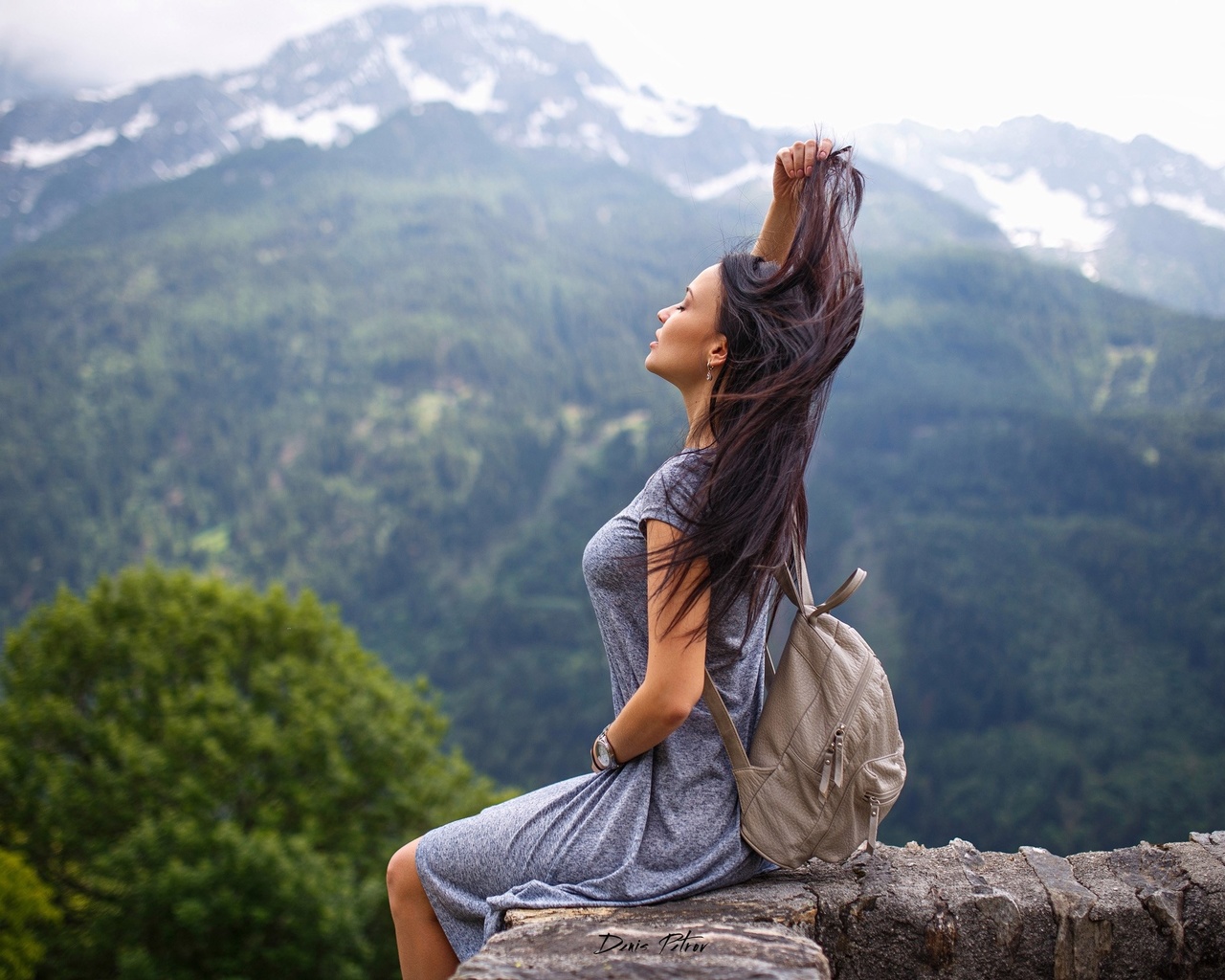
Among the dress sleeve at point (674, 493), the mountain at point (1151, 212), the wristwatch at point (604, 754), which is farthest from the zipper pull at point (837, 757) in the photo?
the mountain at point (1151, 212)

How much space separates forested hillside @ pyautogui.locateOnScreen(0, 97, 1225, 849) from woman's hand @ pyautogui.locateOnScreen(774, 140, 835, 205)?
255 ft

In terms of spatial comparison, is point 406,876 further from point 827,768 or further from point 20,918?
point 20,918

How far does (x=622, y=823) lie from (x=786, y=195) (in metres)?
1.94

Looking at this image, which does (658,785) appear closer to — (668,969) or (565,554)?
(668,969)

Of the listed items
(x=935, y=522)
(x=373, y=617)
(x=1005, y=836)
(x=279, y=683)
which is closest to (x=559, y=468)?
A: (x=373, y=617)

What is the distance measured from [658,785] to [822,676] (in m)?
0.54

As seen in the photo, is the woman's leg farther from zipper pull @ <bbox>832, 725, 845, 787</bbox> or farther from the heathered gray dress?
zipper pull @ <bbox>832, 725, 845, 787</bbox>

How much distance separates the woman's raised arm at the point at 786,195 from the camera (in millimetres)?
2893

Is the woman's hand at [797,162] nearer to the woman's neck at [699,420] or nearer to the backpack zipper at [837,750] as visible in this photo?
the woman's neck at [699,420]

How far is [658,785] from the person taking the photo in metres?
2.64

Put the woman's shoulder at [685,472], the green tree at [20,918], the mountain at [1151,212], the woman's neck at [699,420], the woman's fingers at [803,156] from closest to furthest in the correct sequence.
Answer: the woman's shoulder at [685,472]
the woman's neck at [699,420]
the woman's fingers at [803,156]
the green tree at [20,918]
the mountain at [1151,212]

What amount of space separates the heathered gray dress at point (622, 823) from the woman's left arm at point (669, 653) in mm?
129

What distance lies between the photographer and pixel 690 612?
8.01 ft

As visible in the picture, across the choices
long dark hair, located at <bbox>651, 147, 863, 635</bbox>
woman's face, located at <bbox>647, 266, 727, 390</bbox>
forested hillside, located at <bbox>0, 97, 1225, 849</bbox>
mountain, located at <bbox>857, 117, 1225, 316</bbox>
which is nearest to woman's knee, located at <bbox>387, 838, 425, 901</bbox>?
long dark hair, located at <bbox>651, 147, 863, 635</bbox>
